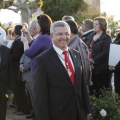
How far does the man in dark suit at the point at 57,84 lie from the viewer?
163 inches

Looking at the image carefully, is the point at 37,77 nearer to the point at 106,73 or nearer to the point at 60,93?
the point at 60,93

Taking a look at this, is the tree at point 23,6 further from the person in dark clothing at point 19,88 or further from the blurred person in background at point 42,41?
the blurred person in background at point 42,41

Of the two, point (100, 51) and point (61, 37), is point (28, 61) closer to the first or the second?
point (100, 51)

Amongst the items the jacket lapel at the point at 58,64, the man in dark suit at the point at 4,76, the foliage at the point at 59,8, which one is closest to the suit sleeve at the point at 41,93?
the jacket lapel at the point at 58,64

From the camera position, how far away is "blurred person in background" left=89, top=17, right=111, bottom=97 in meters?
7.56

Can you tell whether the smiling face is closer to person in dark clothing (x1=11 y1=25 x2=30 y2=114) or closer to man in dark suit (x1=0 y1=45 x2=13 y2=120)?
man in dark suit (x1=0 y1=45 x2=13 y2=120)

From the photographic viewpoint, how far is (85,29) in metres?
8.76

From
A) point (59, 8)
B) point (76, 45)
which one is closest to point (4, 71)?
point (76, 45)

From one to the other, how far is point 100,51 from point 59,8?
2545cm

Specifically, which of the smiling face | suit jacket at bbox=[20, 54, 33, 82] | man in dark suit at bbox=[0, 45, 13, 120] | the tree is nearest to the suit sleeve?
the smiling face

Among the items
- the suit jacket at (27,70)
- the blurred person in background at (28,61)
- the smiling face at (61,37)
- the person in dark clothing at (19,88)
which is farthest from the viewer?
the person in dark clothing at (19,88)

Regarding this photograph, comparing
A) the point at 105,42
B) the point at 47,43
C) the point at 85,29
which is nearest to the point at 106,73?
the point at 105,42

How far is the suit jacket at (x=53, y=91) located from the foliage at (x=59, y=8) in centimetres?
2831

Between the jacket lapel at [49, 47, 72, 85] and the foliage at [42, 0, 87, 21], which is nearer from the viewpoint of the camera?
the jacket lapel at [49, 47, 72, 85]
